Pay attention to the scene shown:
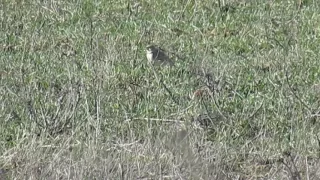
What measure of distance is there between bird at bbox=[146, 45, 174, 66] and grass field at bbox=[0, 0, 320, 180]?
0.06 m

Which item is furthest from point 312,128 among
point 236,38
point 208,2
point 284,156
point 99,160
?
point 208,2

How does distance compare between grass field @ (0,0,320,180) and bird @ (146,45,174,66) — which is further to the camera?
bird @ (146,45,174,66)

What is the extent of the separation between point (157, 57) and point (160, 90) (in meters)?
0.77

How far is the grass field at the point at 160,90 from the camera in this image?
5539mm

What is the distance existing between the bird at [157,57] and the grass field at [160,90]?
6 centimetres

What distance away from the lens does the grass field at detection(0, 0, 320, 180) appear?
5.54 metres

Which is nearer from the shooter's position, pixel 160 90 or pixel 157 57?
pixel 160 90

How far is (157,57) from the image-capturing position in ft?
24.8

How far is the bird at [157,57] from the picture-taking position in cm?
751

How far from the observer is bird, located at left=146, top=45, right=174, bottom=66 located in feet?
24.6

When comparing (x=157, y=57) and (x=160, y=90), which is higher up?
(x=157, y=57)

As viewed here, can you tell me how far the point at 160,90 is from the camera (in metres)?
6.84

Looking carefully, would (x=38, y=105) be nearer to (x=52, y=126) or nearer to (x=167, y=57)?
(x=52, y=126)

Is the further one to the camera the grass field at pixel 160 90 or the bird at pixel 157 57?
the bird at pixel 157 57
